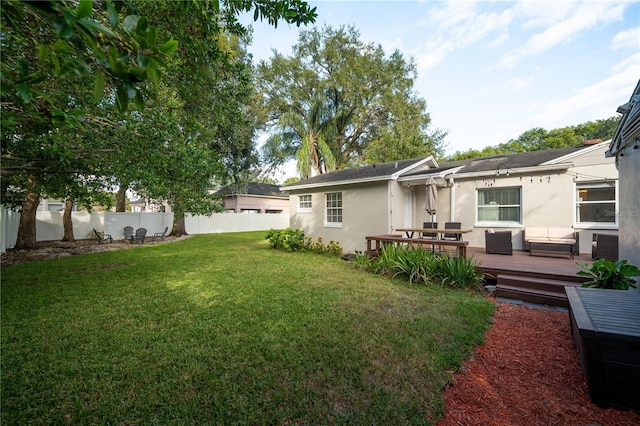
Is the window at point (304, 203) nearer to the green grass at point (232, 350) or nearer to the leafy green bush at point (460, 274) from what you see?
the green grass at point (232, 350)

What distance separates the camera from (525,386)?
2766mm

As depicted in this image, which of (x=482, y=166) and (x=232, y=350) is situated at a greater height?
(x=482, y=166)

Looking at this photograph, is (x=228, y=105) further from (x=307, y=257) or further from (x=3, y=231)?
(x=3, y=231)

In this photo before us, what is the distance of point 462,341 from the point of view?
3604 millimetres

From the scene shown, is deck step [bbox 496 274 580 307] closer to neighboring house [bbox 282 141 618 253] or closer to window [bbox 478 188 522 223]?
neighboring house [bbox 282 141 618 253]

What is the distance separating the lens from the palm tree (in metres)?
16.1

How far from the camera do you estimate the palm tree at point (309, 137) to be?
634 inches

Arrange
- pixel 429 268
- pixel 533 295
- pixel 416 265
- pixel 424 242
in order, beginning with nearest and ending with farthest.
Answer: pixel 533 295, pixel 429 268, pixel 416 265, pixel 424 242

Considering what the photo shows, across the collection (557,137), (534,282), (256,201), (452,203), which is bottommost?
(534,282)

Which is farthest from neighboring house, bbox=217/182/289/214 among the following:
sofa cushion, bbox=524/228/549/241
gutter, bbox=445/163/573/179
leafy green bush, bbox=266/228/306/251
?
sofa cushion, bbox=524/228/549/241

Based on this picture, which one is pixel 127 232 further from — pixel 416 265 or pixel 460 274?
pixel 460 274

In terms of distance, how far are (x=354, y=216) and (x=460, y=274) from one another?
484cm

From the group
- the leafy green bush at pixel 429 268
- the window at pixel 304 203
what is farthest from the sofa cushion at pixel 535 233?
the window at pixel 304 203

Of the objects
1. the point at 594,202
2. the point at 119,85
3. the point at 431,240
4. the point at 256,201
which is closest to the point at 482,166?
the point at 594,202
